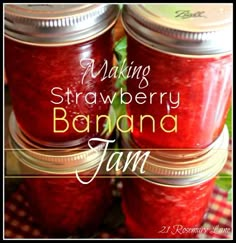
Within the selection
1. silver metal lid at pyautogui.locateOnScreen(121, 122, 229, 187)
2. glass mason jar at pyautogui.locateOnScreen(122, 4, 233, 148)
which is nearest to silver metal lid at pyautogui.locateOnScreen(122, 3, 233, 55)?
glass mason jar at pyautogui.locateOnScreen(122, 4, 233, 148)

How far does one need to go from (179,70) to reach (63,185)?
288mm

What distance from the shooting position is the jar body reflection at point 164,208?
0.81m

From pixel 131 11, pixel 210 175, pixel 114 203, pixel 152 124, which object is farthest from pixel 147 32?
pixel 114 203

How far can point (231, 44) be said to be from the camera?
2.24 feet

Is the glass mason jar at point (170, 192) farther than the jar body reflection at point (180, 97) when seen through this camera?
Yes

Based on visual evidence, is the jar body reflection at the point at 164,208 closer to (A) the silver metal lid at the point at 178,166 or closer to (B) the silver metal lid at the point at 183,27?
(A) the silver metal lid at the point at 178,166

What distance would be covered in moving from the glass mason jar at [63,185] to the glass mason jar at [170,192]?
0.05m

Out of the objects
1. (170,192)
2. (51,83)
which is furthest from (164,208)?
(51,83)

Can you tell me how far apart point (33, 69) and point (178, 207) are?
330 mm

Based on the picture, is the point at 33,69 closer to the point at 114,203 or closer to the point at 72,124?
the point at 72,124

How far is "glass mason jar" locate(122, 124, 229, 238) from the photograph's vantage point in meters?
0.78

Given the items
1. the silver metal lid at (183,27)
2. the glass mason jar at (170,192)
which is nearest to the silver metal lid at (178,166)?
the glass mason jar at (170,192)

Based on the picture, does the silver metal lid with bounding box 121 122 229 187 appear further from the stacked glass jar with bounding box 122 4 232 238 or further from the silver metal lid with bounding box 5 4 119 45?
the silver metal lid with bounding box 5 4 119 45

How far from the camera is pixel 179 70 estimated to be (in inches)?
26.4
